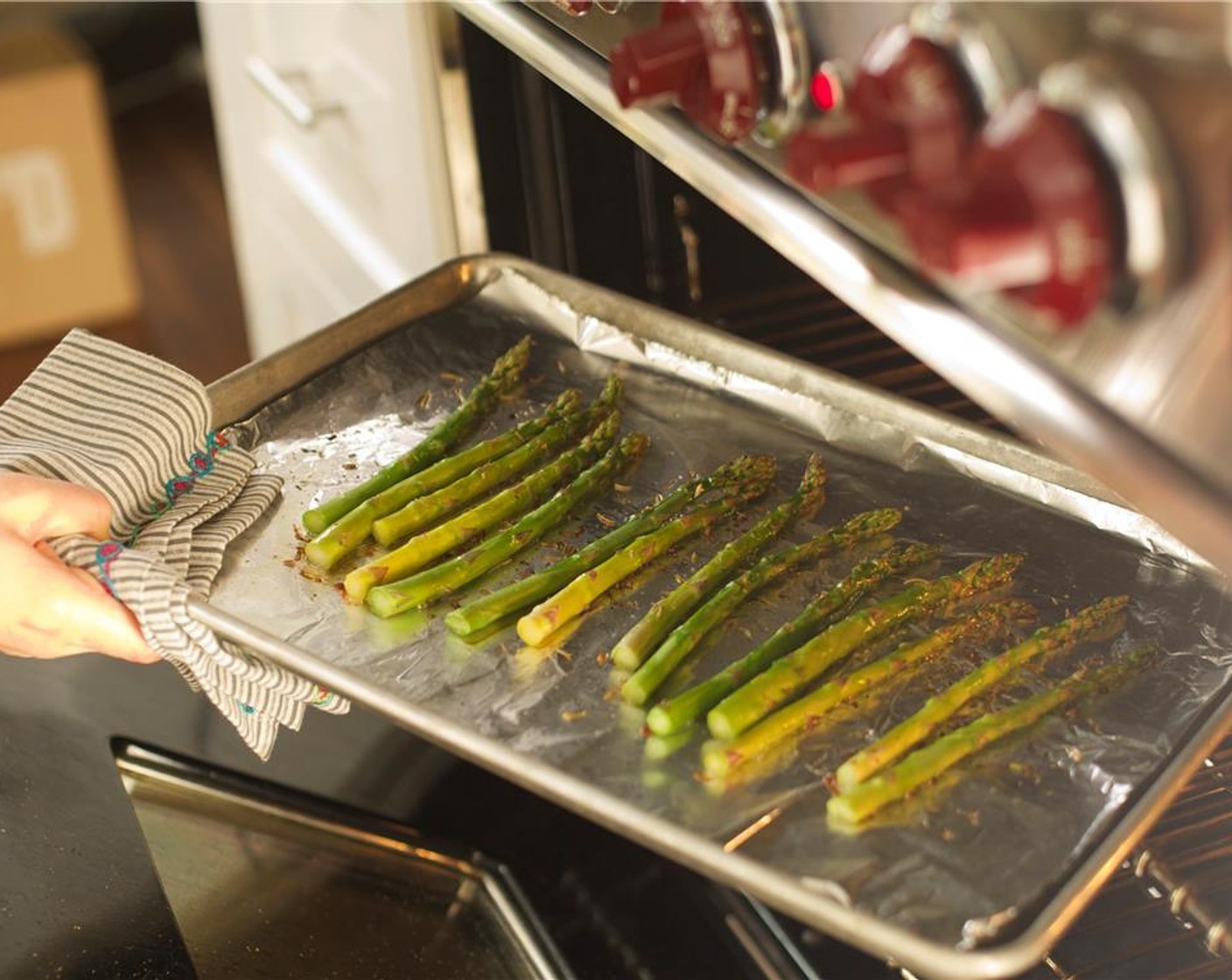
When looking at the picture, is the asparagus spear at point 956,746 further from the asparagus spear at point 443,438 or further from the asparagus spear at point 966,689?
the asparagus spear at point 443,438

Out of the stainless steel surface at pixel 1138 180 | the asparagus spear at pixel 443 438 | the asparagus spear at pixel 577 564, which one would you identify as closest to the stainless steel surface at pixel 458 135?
the asparagus spear at pixel 443 438

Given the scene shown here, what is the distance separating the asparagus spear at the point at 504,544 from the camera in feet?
5.13

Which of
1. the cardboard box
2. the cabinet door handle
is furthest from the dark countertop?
the cardboard box

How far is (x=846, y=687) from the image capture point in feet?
4.54

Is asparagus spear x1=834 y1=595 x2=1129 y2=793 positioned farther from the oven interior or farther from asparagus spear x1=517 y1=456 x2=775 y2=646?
the oven interior

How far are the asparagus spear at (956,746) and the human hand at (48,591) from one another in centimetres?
68

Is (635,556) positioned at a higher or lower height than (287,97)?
→ lower

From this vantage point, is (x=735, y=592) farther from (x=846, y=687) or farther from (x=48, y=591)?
(x=48, y=591)

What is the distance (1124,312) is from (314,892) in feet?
3.20

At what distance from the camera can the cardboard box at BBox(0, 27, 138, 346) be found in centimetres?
418

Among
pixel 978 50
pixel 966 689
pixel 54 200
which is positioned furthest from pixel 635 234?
pixel 54 200

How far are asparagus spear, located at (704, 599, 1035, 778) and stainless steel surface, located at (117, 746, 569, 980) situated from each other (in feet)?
0.82

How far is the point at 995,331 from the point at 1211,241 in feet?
0.64

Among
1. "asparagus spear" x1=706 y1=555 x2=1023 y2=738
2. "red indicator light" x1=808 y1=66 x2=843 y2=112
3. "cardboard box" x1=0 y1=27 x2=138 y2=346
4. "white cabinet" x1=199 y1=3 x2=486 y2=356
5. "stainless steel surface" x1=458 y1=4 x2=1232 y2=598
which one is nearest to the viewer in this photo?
"stainless steel surface" x1=458 y1=4 x2=1232 y2=598
